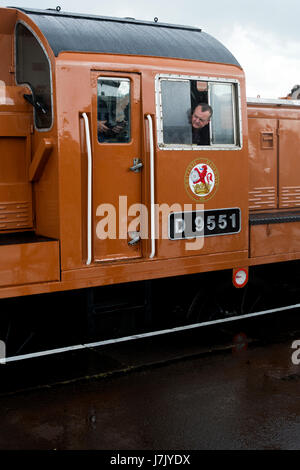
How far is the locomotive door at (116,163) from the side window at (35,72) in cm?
42

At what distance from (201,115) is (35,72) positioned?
5.57 feet

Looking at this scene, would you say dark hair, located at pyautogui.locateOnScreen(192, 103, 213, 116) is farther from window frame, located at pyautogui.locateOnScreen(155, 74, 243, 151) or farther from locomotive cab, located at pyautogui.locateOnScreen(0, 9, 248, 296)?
window frame, located at pyautogui.locateOnScreen(155, 74, 243, 151)

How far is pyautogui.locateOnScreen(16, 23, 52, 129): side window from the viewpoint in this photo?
5.26 meters

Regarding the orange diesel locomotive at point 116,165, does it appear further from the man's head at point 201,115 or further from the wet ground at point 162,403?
the wet ground at point 162,403

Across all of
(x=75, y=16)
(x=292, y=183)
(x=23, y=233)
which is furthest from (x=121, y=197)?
(x=292, y=183)

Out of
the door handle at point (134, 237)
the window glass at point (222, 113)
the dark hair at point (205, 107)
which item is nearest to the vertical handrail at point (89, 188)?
the door handle at point (134, 237)

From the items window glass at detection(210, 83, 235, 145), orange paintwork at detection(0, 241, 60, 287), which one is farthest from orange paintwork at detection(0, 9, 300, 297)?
window glass at detection(210, 83, 235, 145)

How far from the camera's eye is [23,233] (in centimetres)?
563

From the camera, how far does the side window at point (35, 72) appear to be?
5.26 m

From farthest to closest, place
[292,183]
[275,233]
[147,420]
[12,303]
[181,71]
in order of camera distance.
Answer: [292,183]
[275,233]
[181,71]
[12,303]
[147,420]

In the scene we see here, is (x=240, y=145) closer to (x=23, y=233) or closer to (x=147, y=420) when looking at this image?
(x=23, y=233)

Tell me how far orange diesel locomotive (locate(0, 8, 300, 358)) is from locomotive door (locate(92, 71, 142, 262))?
0.01 metres

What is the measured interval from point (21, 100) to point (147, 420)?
3.11m

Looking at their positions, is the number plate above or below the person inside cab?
below
